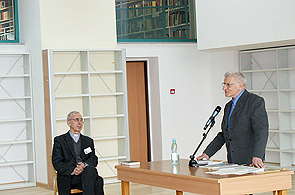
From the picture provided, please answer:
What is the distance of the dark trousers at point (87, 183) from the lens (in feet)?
20.2

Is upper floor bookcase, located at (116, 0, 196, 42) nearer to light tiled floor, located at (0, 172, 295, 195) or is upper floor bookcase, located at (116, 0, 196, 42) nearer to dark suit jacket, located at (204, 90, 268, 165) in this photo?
light tiled floor, located at (0, 172, 295, 195)

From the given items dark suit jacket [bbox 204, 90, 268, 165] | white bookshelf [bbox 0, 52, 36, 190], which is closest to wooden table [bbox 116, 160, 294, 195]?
dark suit jacket [bbox 204, 90, 268, 165]

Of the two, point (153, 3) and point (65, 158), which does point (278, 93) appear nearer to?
point (153, 3)

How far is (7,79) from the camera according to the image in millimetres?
8836

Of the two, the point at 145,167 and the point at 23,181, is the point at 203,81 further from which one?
the point at 145,167

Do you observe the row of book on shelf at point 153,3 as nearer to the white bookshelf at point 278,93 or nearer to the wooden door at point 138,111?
the wooden door at point 138,111

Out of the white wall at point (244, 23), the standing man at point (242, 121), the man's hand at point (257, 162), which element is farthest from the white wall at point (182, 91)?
the man's hand at point (257, 162)

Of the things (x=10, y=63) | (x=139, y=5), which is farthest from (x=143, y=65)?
(x=10, y=63)

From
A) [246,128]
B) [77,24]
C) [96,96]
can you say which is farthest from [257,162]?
[77,24]

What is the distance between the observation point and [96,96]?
348 inches

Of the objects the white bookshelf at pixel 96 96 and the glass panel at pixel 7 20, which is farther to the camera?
the glass panel at pixel 7 20

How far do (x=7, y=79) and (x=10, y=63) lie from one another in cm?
27

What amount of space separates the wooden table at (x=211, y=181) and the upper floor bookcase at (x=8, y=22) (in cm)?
487

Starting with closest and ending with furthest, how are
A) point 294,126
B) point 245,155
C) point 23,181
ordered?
point 245,155 → point 23,181 → point 294,126
